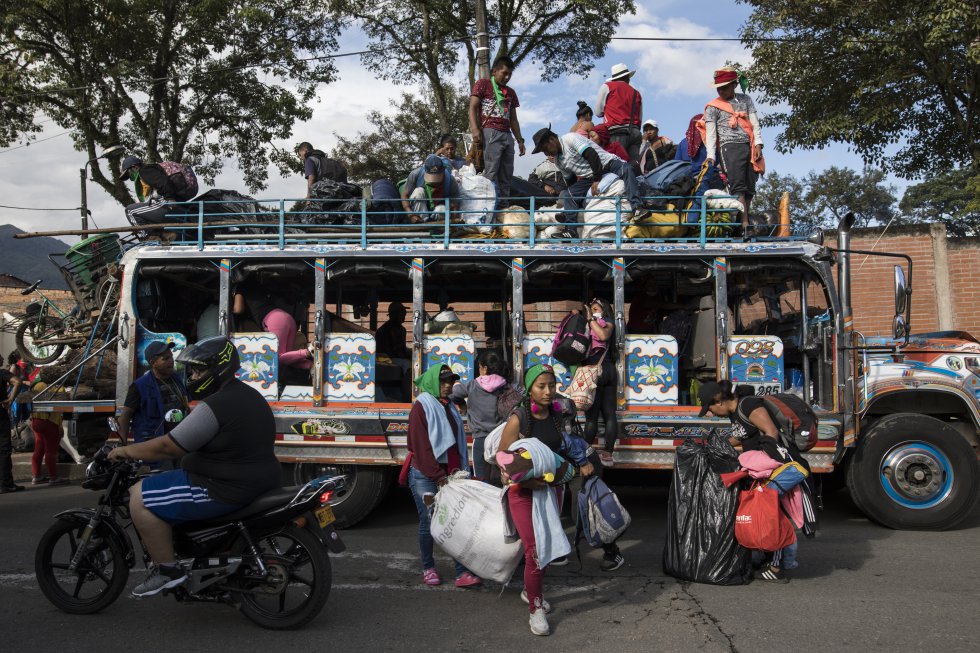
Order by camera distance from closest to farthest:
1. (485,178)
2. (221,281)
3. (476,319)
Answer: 1. (221,281)
2. (485,178)
3. (476,319)

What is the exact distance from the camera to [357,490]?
25.7 ft

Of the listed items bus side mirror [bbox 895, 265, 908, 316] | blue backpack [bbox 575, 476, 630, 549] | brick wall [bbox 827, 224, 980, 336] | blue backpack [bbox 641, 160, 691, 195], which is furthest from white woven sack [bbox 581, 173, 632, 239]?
brick wall [bbox 827, 224, 980, 336]

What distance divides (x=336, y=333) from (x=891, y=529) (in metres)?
5.56

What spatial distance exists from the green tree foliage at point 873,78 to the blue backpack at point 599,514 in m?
10.3

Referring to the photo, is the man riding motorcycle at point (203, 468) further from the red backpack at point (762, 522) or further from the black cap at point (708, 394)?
the black cap at point (708, 394)

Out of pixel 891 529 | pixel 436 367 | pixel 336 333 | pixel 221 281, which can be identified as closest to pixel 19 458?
pixel 221 281

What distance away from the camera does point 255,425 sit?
4.69 m

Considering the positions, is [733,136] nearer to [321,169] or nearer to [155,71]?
[321,169]

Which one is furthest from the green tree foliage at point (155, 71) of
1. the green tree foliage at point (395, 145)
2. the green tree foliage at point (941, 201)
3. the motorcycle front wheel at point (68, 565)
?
the green tree foliage at point (941, 201)

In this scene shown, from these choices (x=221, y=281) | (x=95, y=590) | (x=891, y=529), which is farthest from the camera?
(x=221, y=281)

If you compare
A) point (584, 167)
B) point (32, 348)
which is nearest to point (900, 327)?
point (584, 167)

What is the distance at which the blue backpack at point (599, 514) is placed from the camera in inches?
230

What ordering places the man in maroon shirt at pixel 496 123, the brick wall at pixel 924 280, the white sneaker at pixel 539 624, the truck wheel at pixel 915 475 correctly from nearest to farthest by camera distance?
the white sneaker at pixel 539 624, the truck wheel at pixel 915 475, the man in maroon shirt at pixel 496 123, the brick wall at pixel 924 280

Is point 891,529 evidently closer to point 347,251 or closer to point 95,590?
point 347,251
